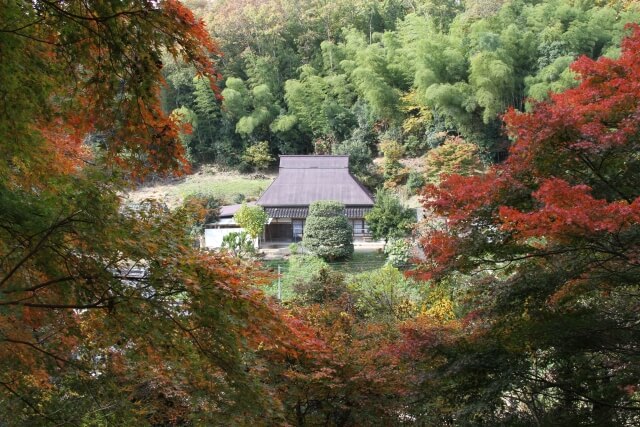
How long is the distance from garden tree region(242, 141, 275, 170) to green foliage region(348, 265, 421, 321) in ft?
54.7

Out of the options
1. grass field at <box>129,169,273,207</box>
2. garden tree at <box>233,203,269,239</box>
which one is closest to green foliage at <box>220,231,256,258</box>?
garden tree at <box>233,203,269,239</box>

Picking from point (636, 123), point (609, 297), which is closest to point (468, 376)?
point (609, 297)

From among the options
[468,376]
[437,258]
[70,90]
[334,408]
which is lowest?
[334,408]

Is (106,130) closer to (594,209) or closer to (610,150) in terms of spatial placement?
(594,209)

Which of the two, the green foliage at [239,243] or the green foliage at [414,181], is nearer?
the green foliage at [239,243]

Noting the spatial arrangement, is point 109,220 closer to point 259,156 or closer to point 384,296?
point 384,296

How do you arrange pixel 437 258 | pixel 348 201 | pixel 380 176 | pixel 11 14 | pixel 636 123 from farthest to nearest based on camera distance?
pixel 380 176
pixel 348 201
pixel 437 258
pixel 636 123
pixel 11 14

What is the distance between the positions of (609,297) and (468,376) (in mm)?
1404

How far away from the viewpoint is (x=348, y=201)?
20.6 meters

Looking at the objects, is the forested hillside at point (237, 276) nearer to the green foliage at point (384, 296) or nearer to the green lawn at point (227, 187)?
the green foliage at point (384, 296)

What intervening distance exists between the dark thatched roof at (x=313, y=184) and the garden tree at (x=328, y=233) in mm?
3508

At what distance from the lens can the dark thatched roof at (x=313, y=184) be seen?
20.8 m

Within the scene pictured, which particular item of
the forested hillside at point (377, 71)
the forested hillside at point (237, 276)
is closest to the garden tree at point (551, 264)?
the forested hillside at point (237, 276)

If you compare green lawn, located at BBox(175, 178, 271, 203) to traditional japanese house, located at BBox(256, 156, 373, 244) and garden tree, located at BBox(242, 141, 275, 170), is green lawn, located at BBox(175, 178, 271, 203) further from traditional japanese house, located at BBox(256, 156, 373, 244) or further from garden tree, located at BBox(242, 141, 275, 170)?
traditional japanese house, located at BBox(256, 156, 373, 244)
